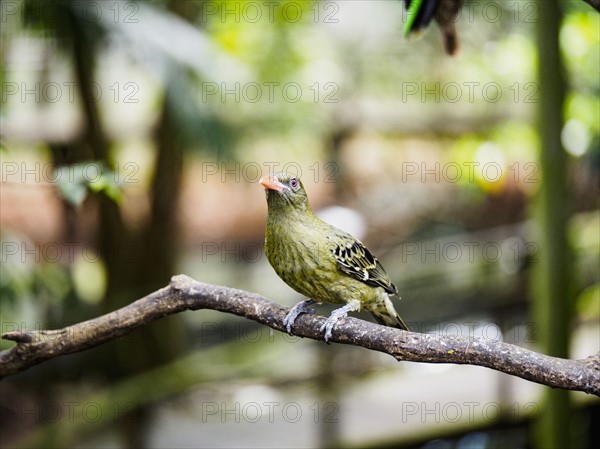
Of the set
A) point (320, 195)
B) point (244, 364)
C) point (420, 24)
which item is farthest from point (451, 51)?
point (320, 195)

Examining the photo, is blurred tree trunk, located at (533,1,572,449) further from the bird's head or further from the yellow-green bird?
the bird's head

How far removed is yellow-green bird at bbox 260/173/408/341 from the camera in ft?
8.96

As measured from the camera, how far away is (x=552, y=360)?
2.14 meters

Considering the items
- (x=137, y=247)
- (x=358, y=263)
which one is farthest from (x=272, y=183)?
(x=137, y=247)

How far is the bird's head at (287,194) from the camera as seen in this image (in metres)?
2.71

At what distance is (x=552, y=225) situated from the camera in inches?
154

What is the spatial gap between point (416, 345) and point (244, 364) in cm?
317

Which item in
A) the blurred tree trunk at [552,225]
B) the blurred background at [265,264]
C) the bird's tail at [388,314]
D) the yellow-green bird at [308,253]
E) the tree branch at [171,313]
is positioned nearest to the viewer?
the tree branch at [171,313]

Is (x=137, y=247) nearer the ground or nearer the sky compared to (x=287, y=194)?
nearer the sky

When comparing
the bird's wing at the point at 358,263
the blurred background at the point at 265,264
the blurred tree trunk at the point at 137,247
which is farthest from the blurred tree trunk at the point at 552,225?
the blurred tree trunk at the point at 137,247

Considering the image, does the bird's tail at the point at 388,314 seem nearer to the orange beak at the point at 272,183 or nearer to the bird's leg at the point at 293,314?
the bird's leg at the point at 293,314

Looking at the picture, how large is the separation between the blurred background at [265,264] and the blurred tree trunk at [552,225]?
1cm

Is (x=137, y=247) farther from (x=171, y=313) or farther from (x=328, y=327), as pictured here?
(x=328, y=327)

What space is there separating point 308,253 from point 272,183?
0.97ft
